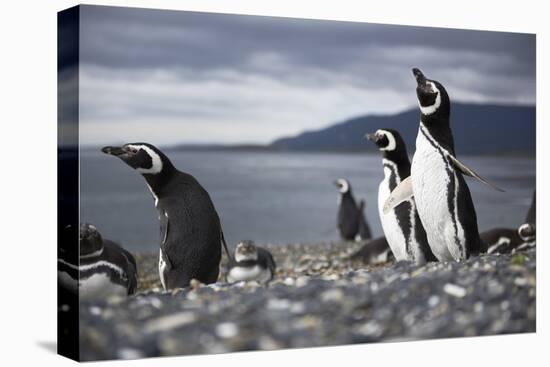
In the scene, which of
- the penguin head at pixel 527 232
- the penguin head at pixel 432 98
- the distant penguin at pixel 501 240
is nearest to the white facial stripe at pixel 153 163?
the penguin head at pixel 432 98

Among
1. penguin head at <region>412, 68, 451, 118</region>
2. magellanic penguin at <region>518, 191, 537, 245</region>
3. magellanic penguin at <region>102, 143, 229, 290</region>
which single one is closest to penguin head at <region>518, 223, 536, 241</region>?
magellanic penguin at <region>518, 191, 537, 245</region>

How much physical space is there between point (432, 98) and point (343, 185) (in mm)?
917

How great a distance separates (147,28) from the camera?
237 inches

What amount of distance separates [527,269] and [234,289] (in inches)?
83.1

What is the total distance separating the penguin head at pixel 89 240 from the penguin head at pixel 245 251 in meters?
1.03

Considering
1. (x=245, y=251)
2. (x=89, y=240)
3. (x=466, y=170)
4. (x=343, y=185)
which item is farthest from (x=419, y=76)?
(x=89, y=240)

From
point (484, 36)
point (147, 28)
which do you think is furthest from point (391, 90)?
point (147, 28)

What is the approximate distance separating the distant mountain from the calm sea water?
0.28ft

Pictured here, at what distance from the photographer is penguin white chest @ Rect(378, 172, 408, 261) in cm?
672

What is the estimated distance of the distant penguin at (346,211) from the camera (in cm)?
701

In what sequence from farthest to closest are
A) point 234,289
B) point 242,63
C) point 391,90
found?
1. point 391,90
2. point 242,63
3. point 234,289

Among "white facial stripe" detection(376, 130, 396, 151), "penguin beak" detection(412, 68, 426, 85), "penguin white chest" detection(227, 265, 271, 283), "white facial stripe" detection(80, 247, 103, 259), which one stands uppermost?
"penguin beak" detection(412, 68, 426, 85)

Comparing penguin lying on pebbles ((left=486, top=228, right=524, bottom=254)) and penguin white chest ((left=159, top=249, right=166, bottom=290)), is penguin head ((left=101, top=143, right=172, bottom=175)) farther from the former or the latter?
penguin lying on pebbles ((left=486, top=228, right=524, bottom=254))

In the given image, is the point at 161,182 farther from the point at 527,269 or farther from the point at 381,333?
the point at 527,269
